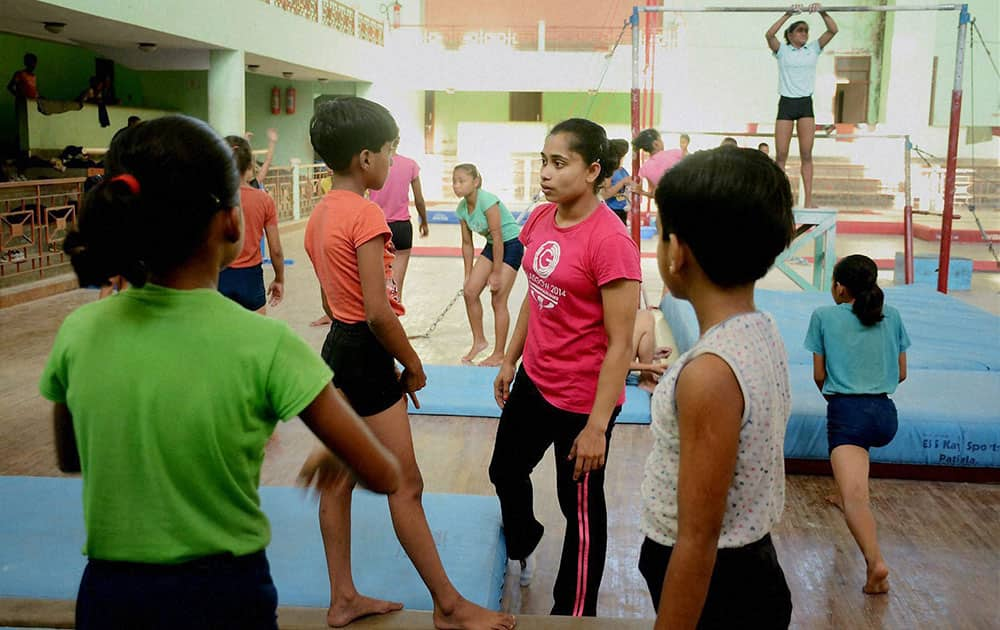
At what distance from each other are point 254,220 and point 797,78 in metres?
4.82

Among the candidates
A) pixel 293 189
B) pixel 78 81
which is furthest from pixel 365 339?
pixel 78 81

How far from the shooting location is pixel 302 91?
69.8 ft

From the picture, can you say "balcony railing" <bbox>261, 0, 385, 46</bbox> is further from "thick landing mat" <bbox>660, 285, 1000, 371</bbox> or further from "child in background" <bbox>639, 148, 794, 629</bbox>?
"child in background" <bbox>639, 148, 794, 629</bbox>

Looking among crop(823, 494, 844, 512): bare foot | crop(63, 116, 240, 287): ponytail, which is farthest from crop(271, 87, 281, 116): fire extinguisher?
crop(63, 116, 240, 287): ponytail

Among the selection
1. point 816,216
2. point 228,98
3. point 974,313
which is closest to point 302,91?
point 228,98

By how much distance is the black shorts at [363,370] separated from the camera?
→ 93.1 inches

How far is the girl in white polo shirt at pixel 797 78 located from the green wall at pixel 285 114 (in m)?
13.6

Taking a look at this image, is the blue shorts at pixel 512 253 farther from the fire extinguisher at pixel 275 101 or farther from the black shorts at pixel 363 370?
the fire extinguisher at pixel 275 101

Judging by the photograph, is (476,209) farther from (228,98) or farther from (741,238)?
(228,98)

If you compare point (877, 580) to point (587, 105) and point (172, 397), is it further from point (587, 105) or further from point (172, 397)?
point (587, 105)

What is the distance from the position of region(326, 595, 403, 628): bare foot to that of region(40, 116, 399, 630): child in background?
96 cm

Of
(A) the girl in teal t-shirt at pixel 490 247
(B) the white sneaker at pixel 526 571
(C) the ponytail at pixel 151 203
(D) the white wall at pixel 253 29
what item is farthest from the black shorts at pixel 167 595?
(D) the white wall at pixel 253 29

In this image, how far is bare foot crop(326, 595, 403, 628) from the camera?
223 cm

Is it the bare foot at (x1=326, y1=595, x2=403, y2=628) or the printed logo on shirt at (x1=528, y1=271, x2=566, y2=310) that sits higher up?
the printed logo on shirt at (x1=528, y1=271, x2=566, y2=310)
